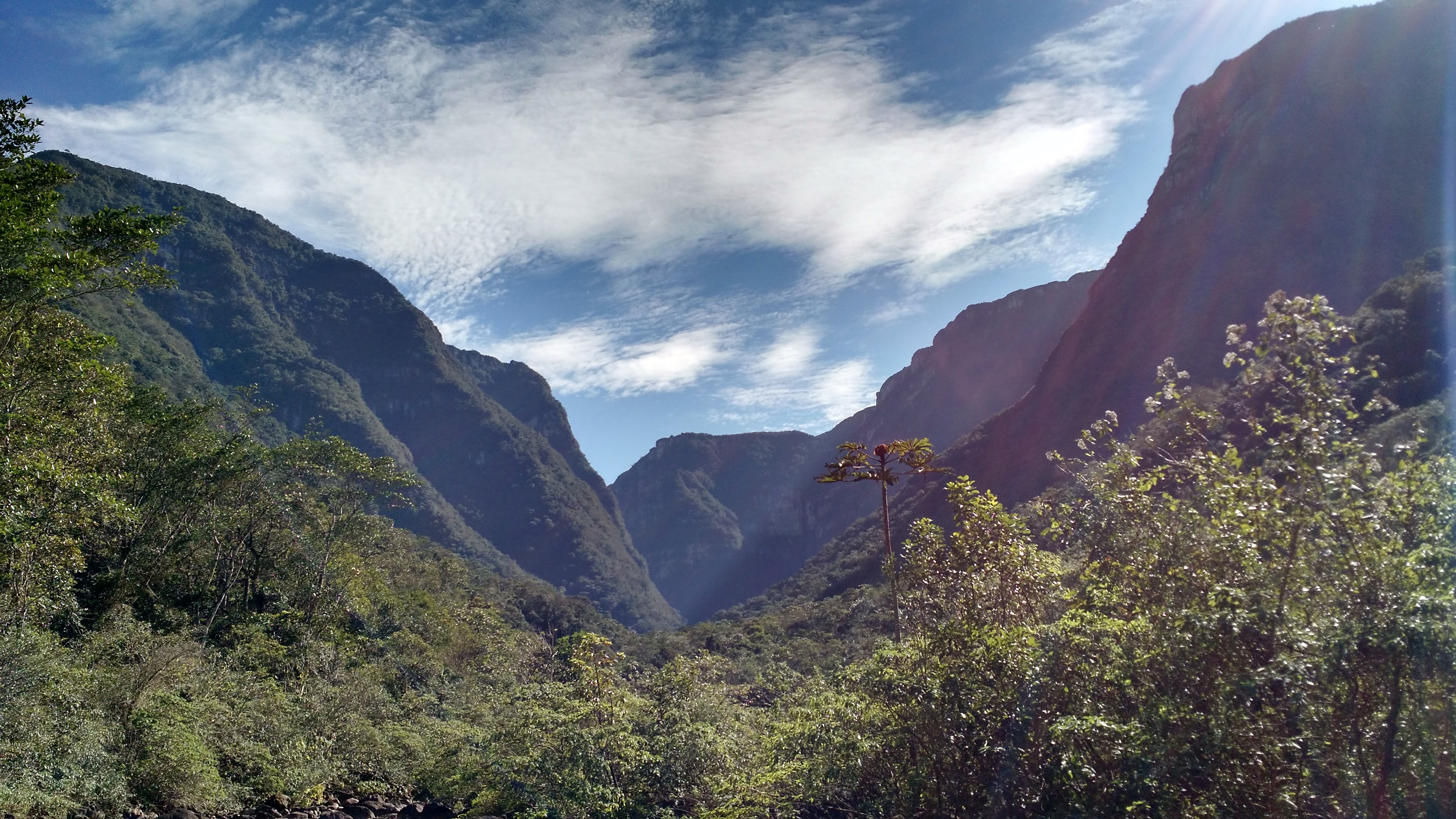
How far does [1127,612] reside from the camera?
5727 mm

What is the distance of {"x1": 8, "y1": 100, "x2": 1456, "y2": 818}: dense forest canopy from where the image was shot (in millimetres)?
4363

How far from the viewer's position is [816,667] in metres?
18.4

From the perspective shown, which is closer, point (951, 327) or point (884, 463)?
point (884, 463)

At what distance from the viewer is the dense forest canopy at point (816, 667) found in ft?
14.3

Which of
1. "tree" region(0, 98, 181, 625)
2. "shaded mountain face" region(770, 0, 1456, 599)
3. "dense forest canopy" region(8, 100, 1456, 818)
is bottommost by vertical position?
"dense forest canopy" region(8, 100, 1456, 818)

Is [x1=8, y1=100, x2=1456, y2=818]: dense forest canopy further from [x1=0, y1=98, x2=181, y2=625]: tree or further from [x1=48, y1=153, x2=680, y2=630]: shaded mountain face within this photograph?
[x1=48, y1=153, x2=680, y2=630]: shaded mountain face

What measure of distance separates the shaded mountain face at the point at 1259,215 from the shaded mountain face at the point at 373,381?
301ft

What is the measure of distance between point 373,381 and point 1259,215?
166774mm

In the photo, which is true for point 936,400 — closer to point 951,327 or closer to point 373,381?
point 951,327

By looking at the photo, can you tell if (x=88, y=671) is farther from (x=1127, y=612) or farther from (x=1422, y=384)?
(x=1422, y=384)

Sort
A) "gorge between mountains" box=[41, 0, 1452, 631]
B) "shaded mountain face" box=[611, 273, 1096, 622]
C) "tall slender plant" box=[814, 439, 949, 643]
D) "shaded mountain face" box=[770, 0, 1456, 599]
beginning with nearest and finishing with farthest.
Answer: "tall slender plant" box=[814, 439, 949, 643] → "shaded mountain face" box=[770, 0, 1456, 599] → "gorge between mountains" box=[41, 0, 1452, 631] → "shaded mountain face" box=[611, 273, 1096, 622]

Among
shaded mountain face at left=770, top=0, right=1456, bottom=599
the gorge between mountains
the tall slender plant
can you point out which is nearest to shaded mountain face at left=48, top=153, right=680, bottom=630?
the gorge between mountains

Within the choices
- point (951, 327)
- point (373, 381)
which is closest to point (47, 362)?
point (951, 327)

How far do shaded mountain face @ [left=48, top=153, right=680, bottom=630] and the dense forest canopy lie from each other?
250ft
